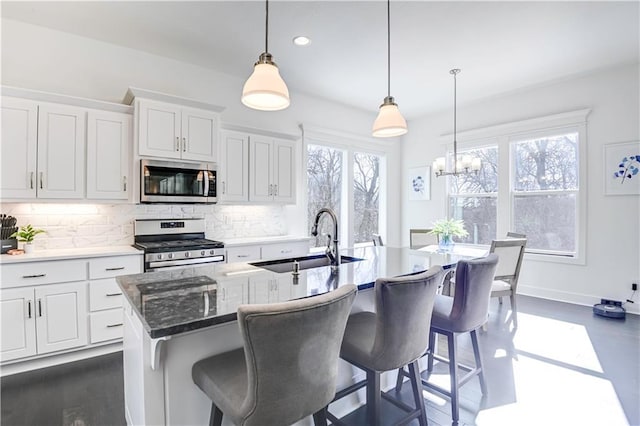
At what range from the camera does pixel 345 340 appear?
165cm

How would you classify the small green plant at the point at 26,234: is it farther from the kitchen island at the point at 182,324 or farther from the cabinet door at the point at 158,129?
the kitchen island at the point at 182,324

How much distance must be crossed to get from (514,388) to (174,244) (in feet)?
10.5

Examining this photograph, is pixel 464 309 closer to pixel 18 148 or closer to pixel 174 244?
pixel 174 244

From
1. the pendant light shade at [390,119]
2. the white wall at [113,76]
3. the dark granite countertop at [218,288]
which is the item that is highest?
the white wall at [113,76]

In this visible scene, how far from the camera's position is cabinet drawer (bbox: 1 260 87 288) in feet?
8.30

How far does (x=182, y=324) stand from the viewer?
106 centimetres

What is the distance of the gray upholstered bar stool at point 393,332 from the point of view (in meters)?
1.43

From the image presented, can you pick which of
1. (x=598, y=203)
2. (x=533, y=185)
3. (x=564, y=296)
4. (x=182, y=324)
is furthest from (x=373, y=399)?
(x=533, y=185)

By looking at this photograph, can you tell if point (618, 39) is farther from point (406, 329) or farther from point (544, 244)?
point (406, 329)

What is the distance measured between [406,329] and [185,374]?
3.20 ft

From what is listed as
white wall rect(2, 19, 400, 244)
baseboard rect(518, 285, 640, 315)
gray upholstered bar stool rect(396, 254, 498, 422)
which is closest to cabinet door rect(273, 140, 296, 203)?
white wall rect(2, 19, 400, 244)

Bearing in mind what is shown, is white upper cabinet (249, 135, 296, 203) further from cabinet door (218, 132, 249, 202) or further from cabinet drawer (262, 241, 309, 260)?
cabinet drawer (262, 241, 309, 260)

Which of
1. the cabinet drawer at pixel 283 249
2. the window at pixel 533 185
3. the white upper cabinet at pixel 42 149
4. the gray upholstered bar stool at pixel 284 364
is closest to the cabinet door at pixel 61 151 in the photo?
the white upper cabinet at pixel 42 149

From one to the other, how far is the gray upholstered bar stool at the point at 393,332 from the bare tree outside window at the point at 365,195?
13.5 ft
